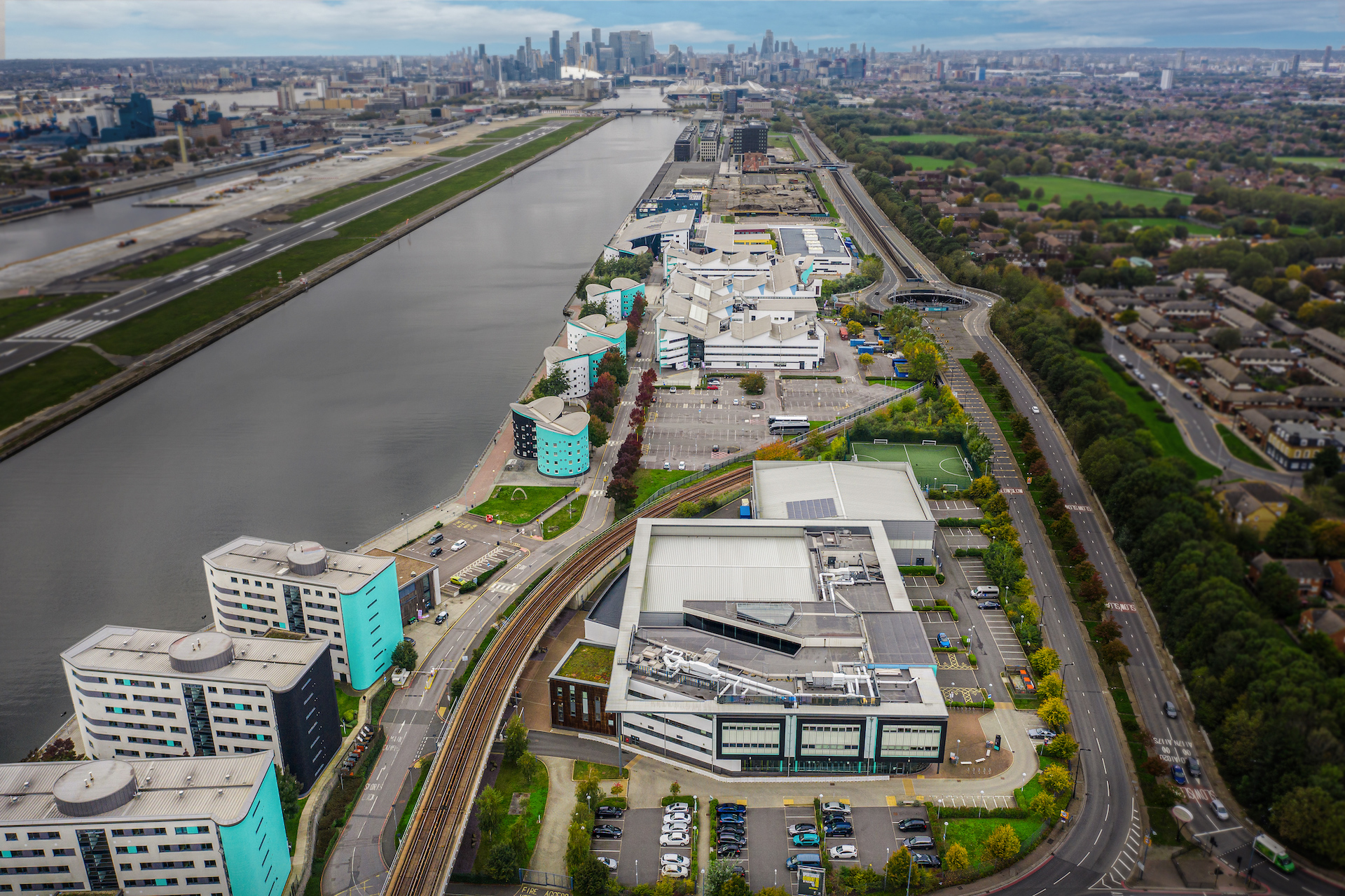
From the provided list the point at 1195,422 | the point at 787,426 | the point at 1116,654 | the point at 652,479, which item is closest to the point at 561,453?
the point at 652,479

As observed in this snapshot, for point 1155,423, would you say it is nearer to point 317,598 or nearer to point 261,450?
point 317,598

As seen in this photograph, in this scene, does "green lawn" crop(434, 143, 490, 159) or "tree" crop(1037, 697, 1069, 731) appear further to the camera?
"green lawn" crop(434, 143, 490, 159)

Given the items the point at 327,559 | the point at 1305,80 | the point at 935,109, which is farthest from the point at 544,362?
the point at 1305,80

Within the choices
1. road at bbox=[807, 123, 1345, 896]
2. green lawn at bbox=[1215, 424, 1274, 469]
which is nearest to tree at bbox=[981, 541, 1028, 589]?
road at bbox=[807, 123, 1345, 896]

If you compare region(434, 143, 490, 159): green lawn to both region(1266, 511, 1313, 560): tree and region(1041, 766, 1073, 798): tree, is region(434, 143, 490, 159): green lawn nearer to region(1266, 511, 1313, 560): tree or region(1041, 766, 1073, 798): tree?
region(1266, 511, 1313, 560): tree

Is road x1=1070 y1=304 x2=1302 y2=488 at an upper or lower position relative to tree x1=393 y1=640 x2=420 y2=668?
upper

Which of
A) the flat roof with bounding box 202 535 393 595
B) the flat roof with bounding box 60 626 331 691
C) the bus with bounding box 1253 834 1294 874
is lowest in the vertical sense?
the bus with bounding box 1253 834 1294 874
